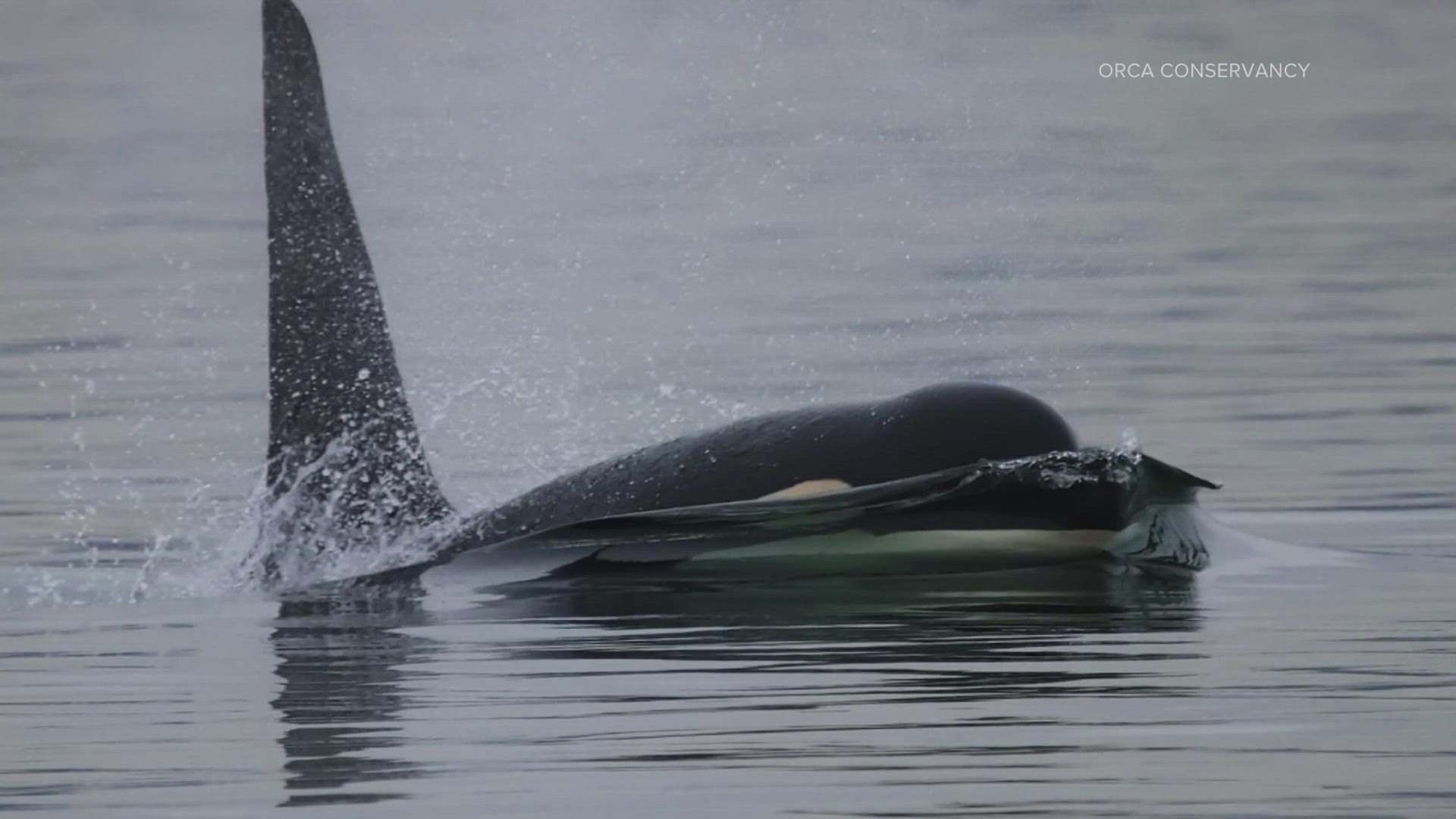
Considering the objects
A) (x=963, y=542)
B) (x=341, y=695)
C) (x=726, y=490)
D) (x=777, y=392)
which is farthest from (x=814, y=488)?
(x=777, y=392)

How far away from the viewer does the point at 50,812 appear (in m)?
5.44

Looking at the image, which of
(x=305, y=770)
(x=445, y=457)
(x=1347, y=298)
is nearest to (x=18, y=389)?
(x=445, y=457)

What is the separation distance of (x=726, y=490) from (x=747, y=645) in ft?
6.20

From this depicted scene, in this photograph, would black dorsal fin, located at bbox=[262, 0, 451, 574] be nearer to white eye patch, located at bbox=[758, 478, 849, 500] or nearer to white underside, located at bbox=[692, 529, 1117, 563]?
white eye patch, located at bbox=[758, 478, 849, 500]

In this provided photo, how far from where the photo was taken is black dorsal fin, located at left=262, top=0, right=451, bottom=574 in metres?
11.0

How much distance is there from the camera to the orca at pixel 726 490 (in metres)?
8.91

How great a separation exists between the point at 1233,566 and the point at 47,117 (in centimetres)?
3153

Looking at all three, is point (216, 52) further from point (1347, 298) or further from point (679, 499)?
point (679, 499)

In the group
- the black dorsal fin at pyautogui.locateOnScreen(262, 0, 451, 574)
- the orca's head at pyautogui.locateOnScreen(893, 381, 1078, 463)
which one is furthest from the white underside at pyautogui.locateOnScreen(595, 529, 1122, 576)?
the black dorsal fin at pyautogui.locateOnScreen(262, 0, 451, 574)

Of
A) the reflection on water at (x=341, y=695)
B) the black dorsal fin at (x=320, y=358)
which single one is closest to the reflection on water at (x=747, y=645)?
the reflection on water at (x=341, y=695)

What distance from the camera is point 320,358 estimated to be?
1134 centimetres

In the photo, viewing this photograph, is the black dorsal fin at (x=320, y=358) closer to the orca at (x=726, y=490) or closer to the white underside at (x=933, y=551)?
the orca at (x=726, y=490)

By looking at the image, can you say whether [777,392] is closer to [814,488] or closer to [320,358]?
[320,358]

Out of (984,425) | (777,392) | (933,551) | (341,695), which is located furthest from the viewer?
(777,392)
